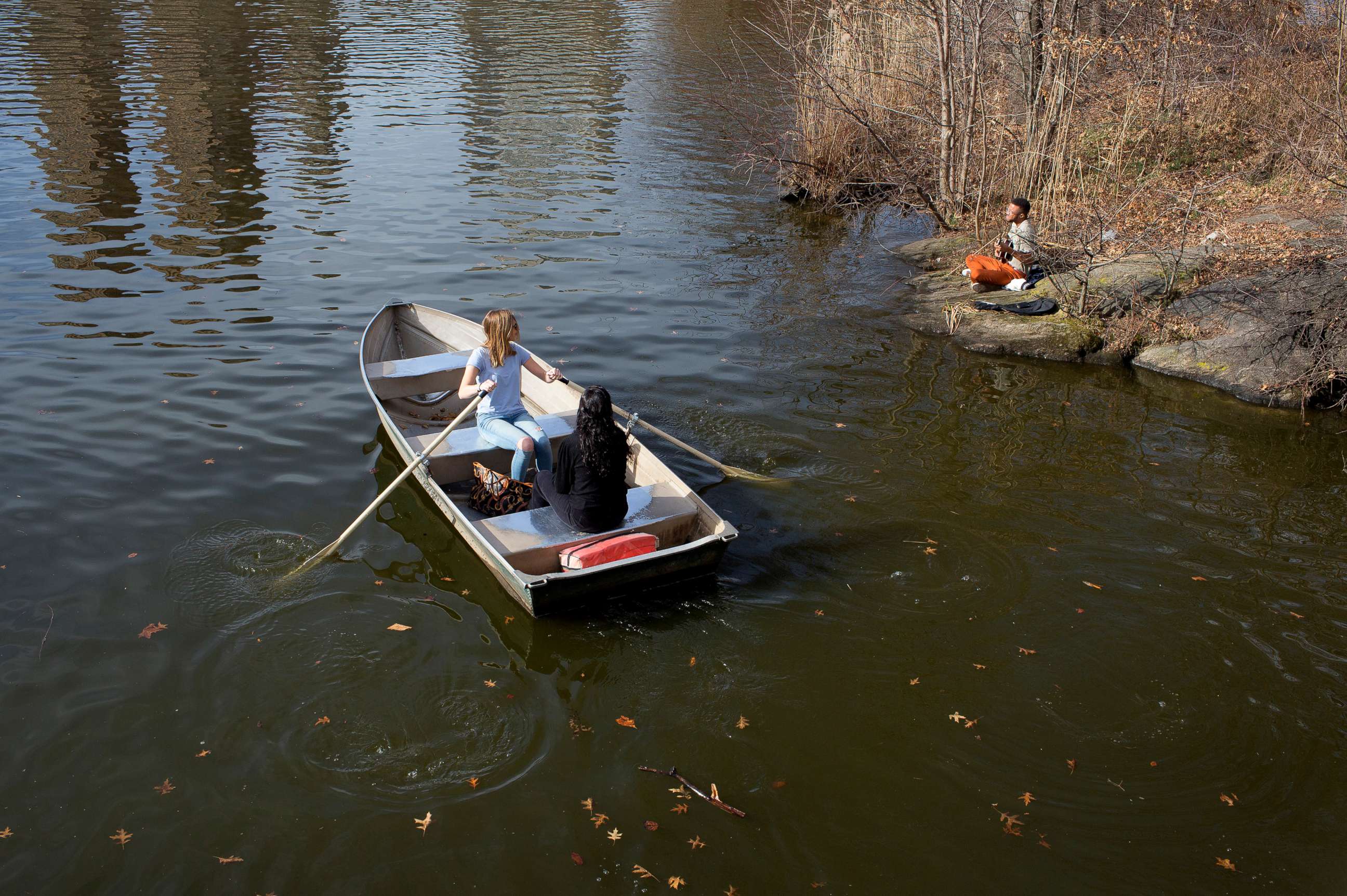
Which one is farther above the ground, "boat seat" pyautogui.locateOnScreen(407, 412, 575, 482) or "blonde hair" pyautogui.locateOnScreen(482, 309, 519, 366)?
"blonde hair" pyautogui.locateOnScreen(482, 309, 519, 366)

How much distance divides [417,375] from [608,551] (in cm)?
442

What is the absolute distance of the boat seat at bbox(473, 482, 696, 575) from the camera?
752 cm

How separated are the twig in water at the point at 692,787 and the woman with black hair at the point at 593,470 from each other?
6.92ft

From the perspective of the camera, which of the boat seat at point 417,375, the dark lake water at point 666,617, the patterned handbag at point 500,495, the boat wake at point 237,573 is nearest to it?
the dark lake water at point 666,617

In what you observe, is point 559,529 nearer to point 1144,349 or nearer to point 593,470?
point 593,470

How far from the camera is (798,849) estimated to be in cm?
555

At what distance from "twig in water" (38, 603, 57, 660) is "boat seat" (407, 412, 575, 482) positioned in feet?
9.99

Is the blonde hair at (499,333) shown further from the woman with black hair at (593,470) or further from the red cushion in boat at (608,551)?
the red cushion in boat at (608,551)

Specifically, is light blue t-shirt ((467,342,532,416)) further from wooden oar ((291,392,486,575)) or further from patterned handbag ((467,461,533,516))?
patterned handbag ((467,461,533,516))

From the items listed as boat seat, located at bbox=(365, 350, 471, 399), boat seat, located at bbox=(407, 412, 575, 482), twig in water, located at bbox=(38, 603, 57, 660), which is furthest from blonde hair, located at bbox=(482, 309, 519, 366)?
twig in water, located at bbox=(38, 603, 57, 660)

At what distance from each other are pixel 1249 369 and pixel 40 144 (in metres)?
21.9

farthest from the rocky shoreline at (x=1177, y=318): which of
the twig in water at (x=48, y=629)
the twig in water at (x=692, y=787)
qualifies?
the twig in water at (x=48, y=629)

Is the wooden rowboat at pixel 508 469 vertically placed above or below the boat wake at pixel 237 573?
above

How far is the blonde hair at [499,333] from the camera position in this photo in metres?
8.69
